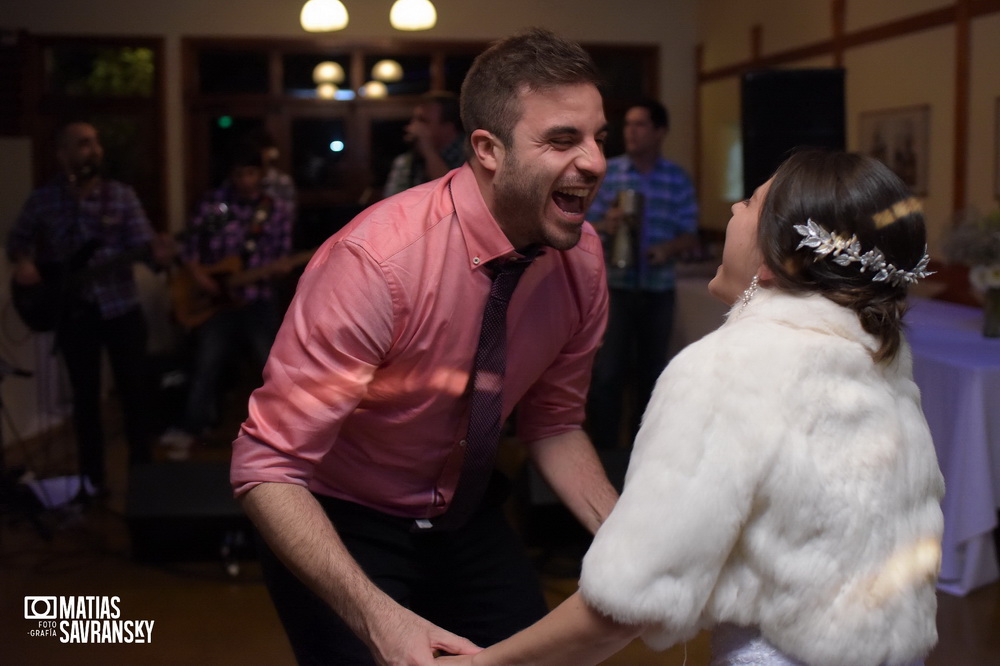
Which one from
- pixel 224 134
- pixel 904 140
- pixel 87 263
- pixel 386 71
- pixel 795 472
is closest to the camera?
pixel 795 472

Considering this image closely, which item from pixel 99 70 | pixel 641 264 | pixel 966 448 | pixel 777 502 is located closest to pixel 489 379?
pixel 777 502

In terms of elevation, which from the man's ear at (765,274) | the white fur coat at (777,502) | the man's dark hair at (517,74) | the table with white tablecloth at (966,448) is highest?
the man's dark hair at (517,74)

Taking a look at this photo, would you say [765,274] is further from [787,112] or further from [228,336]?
[228,336]

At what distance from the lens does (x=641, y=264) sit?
457 cm

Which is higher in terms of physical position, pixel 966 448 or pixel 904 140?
pixel 904 140

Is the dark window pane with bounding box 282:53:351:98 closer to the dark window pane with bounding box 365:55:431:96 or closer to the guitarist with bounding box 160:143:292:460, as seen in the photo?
the dark window pane with bounding box 365:55:431:96

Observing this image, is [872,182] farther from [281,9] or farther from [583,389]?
[281,9]

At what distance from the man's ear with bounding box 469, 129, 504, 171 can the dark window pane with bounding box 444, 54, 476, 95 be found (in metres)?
6.51

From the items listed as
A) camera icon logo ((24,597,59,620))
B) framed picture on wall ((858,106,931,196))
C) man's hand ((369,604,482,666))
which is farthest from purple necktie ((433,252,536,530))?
framed picture on wall ((858,106,931,196))

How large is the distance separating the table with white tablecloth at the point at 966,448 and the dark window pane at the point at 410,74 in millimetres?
5289

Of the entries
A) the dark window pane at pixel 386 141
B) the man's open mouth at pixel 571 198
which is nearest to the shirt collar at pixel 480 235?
the man's open mouth at pixel 571 198

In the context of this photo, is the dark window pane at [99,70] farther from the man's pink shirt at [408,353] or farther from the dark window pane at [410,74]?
the man's pink shirt at [408,353]

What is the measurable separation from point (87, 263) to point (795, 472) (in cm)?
372

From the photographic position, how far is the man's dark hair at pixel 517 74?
1.61m
